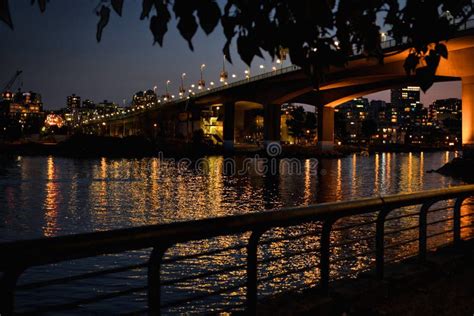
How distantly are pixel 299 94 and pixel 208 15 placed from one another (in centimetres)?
9529

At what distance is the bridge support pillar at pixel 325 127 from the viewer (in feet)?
363

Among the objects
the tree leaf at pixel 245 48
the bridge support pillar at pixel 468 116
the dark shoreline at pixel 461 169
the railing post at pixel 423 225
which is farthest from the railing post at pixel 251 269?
the bridge support pillar at pixel 468 116

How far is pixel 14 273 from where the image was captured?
137 inches

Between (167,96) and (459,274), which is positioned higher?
(167,96)

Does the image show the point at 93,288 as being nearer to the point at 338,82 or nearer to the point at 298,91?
the point at 338,82

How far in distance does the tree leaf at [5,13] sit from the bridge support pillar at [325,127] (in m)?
107

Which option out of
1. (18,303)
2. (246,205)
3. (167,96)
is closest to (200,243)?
(18,303)

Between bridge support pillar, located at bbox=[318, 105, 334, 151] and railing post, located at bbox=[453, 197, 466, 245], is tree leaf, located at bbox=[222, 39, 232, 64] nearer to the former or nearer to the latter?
railing post, located at bbox=[453, 197, 466, 245]

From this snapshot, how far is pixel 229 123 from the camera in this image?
4754 inches

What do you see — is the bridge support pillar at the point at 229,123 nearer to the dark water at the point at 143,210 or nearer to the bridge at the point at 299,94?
the bridge at the point at 299,94

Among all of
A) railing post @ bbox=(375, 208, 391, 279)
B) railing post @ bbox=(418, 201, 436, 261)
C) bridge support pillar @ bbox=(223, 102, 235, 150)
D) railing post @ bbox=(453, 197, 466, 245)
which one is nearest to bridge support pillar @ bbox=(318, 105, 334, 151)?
bridge support pillar @ bbox=(223, 102, 235, 150)

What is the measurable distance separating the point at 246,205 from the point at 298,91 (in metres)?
65.1

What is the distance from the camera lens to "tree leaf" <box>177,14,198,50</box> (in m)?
3.63

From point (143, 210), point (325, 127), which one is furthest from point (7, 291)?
point (325, 127)
